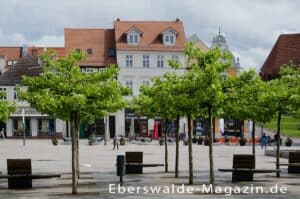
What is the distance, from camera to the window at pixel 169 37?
79250 mm

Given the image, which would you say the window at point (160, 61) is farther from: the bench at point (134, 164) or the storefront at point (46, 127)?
the bench at point (134, 164)

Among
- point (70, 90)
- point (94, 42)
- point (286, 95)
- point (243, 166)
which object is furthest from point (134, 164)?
point (94, 42)

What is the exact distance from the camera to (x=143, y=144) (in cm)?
6475

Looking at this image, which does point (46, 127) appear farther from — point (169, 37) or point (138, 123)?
point (169, 37)

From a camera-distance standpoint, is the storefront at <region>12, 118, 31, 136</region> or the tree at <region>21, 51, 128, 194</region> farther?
the storefront at <region>12, 118, 31, 136</region>

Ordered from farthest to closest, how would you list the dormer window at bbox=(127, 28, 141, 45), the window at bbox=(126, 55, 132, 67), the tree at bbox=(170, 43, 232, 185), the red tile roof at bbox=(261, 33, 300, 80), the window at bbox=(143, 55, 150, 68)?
the red tile roof at bbox=(261, 33, 300, 80) → the dormer window at bbox=(127, 28, 141, 45) → the window at bbox=(143, 55, 150, 68) → the window at bbox=(126, 55, 132, 67) → the tree at bbox=(170, 43, 232, 185)

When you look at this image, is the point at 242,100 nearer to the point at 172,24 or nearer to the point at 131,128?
the point at 131,128

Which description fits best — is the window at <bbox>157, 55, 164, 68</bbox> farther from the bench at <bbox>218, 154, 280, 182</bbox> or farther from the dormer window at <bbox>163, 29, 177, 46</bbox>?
the bench at <bbox>218, 154, 280, 182</bbox>

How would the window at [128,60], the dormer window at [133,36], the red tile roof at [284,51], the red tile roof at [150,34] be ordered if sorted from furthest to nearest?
the red tile roof at [284,51]
the dormer window at [133,36]
the red tile roof at [150,34]
the window at [128,60]

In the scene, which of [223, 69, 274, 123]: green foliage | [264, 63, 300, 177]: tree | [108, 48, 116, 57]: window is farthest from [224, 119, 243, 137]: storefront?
[223, 69, 274, 123]: green foliage

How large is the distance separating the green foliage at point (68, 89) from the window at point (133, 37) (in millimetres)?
58607

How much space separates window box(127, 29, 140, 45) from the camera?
79.1 meters

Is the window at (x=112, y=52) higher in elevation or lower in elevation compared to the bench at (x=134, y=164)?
higher

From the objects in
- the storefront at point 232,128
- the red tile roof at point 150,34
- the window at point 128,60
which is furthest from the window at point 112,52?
the storefront at point 232,128
